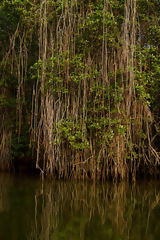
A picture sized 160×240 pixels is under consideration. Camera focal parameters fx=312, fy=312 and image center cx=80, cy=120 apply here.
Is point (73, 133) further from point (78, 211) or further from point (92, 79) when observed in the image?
point (78, 211)

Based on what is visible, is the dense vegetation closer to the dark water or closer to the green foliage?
the green foliage

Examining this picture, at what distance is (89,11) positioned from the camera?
21.4ft

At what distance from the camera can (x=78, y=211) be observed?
13.3 feet

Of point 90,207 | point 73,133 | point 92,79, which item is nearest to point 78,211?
point 90,207

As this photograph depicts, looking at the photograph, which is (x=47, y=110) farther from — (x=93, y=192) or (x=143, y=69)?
(x=143, y=69)

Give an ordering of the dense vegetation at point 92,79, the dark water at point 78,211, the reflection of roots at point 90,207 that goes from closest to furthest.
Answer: the dark water at point 78,211
the reflection of roots at point 90,207
the dense vegetation at point 92,79

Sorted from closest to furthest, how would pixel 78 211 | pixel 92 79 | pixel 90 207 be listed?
pixel 78 211 < pixel 90 207 < pixel 92 79

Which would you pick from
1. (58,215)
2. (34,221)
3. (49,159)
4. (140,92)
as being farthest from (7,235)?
(140,92)

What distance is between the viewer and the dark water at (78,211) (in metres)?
3.11

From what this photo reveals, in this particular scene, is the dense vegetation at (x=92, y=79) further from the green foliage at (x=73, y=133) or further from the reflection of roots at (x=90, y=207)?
the reflection of roots at (x=90, y=207)

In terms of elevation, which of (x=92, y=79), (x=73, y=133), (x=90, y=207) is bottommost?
(x=90, y=207)

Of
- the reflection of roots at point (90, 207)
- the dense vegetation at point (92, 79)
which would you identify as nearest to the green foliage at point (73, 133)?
the dense vegetation at point (92, 79)

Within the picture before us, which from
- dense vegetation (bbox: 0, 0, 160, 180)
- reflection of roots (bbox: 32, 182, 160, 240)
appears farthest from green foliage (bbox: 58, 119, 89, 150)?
reflection of roots (bbox: 32, 182, 160, 240)

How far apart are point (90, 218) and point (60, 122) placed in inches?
107
